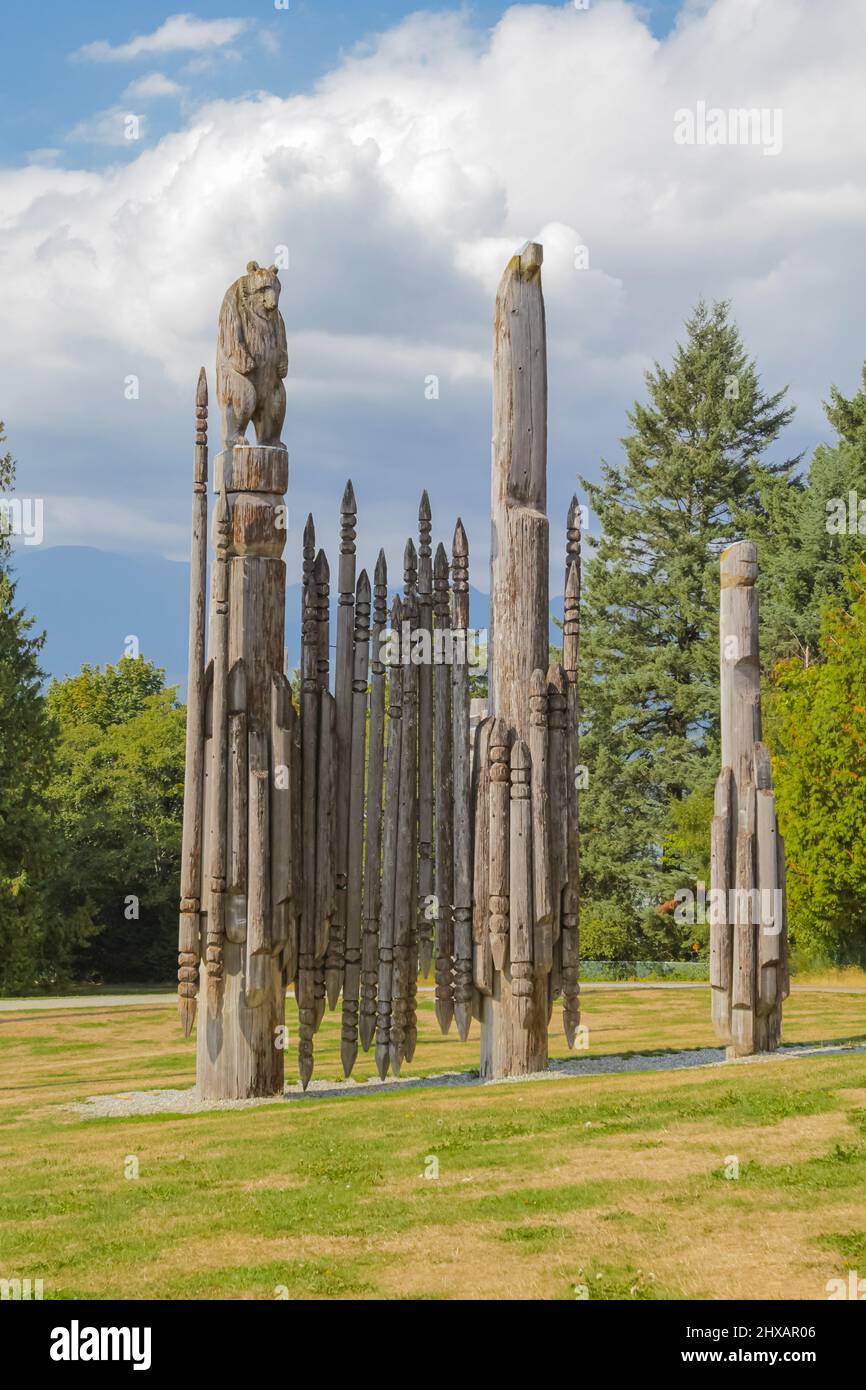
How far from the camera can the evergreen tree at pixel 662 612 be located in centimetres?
3300

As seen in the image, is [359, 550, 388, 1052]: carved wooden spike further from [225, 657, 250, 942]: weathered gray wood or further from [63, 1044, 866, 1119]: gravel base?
[225, 657, 250, 942]: weathered gray wood

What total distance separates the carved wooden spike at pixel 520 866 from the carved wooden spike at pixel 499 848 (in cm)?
4

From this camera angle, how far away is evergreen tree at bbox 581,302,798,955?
33000 millimetres

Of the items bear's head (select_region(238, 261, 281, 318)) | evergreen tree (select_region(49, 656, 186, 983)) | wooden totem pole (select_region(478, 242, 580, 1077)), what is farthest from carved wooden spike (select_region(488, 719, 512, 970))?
evergreen tree (select_region(49, 656, 186, 983))

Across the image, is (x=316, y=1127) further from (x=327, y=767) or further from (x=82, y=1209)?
(x=327, y=767)

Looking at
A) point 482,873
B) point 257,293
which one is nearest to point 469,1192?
point 482,873

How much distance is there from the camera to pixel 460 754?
1012cm

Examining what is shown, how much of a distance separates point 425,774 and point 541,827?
0.95 m

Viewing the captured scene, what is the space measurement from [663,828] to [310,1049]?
2377 centimetres

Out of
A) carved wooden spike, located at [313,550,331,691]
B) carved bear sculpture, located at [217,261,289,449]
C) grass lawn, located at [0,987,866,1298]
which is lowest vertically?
grass lawn, located at [0,987,866,1298]

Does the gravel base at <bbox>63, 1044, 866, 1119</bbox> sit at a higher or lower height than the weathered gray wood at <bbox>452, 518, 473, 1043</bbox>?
lower

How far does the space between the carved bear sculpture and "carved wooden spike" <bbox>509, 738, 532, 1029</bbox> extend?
2942mm

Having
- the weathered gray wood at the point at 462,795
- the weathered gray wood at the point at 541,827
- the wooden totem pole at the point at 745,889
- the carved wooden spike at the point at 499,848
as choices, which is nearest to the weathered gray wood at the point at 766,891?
the wooden totem pole at the point at 745,889
